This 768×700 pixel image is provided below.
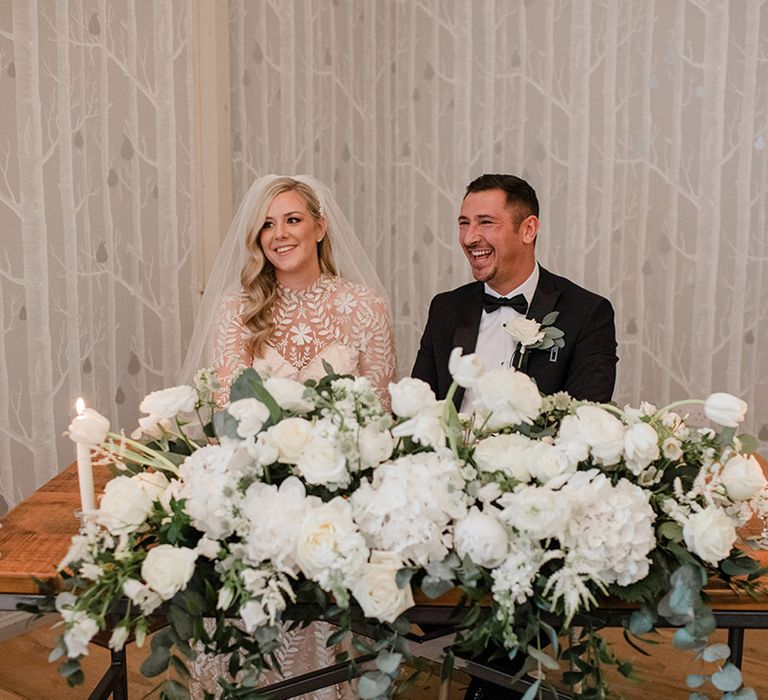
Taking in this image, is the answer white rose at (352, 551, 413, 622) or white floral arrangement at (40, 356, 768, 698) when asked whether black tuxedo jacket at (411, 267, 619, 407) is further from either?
white rose at (352, 551, 413, 622)

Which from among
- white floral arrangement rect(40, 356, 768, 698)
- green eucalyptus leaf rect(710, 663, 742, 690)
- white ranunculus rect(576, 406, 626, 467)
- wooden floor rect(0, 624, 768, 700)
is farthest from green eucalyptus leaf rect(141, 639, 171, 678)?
wooden floor rect(0, 624, 768, 700)

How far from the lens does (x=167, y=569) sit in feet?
3.70

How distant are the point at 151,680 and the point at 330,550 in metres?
1.80

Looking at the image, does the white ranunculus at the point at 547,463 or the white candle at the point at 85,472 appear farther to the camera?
the white candle at the point at 85,472

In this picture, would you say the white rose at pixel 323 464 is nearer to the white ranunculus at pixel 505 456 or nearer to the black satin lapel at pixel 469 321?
the white ranunculus at pixel 505 456

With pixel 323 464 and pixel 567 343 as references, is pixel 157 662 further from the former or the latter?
pixel 567 343

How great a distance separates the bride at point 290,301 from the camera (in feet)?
8.97

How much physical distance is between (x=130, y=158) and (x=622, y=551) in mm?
2659

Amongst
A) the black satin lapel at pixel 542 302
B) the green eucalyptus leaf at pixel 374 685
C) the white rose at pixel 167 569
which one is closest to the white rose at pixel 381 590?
the green eucalyptus leaf at pixel 374 685

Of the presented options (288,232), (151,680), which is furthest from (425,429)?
(151,680)

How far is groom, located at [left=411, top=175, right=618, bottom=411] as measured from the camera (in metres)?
2.64

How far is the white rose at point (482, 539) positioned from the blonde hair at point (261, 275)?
1658 mm

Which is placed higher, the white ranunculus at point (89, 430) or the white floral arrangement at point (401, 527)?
the white ranunculus at point (89, 430)

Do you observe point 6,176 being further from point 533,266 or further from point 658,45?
point 658,45
